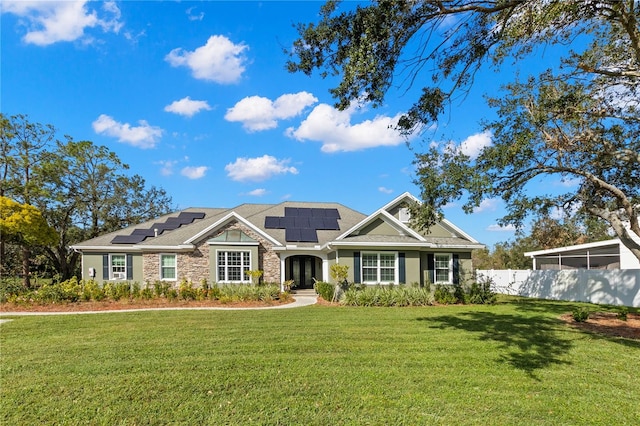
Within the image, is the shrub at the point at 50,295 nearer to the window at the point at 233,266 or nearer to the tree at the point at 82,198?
the window at the point at 233,266

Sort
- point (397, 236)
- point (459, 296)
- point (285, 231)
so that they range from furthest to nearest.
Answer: point (285, 231) → point (397, 236) → point (459, 296)

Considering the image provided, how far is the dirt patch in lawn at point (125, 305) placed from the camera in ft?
43.9

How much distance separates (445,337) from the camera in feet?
29.2

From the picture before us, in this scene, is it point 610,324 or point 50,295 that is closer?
point 610,324

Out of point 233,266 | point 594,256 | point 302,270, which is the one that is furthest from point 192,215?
point 594,256

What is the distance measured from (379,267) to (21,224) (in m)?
18.2

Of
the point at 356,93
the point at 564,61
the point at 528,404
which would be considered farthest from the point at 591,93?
the point at 528,404

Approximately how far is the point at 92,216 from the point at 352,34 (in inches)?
1323

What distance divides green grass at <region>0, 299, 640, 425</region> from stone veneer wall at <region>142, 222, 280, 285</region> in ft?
27.8

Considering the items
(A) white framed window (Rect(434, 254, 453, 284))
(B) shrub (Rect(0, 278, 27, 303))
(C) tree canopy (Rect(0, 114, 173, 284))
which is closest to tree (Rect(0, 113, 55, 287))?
(C) tree canopy (Rect(0, 114, 173, 284))

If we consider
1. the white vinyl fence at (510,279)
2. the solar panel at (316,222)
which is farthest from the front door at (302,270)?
the white vinyl fence at (510,279)

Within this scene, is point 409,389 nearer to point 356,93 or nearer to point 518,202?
point 356,93

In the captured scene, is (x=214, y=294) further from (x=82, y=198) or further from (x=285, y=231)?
(x=82, y=198)

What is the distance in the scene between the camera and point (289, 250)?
63.8 feet
